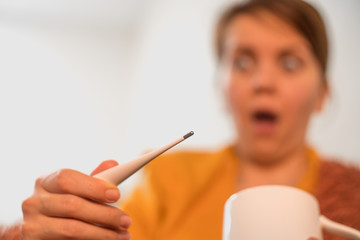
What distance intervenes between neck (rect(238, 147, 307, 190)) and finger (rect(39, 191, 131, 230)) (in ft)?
1.46

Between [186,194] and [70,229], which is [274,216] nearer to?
[70,229]

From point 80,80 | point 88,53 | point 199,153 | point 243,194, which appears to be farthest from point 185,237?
point 88,53

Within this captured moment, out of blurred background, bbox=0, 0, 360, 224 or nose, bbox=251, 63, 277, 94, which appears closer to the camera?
nose, bbox=251, 63, 277, 94

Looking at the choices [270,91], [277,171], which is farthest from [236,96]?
[277,171]

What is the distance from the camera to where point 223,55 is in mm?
786

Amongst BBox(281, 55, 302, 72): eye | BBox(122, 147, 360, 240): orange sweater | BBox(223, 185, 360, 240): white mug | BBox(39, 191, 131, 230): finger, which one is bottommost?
BBox(122, 147, 360, 240): orange sweater

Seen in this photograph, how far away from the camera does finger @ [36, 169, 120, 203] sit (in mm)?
282

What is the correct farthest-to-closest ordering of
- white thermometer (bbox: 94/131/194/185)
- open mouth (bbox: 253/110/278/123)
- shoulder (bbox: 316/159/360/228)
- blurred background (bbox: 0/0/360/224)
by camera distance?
blurred background (bbox: 0/0/360/224) < open mouth (bbox: 253/110/278/123) < shoulder (bbox: 316/159/360/228) < white thermometer (bbox: 94/131/194/185)

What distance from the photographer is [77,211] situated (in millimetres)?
289

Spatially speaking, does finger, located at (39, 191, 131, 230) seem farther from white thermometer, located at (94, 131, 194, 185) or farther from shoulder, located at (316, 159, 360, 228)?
shoulder, located at (316, 159, 360, 228)

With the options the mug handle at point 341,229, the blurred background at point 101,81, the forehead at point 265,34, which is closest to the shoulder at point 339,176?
the forehead at point 265,34

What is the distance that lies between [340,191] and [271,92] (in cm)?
21

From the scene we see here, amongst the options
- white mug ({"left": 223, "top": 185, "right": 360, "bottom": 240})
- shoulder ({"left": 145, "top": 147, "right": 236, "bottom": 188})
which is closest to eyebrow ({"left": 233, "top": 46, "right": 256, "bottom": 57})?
shoulder ({"left": 145, "top": 147, "right": 236, "bottom": 188})

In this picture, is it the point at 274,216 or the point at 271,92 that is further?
the point at 271,92
